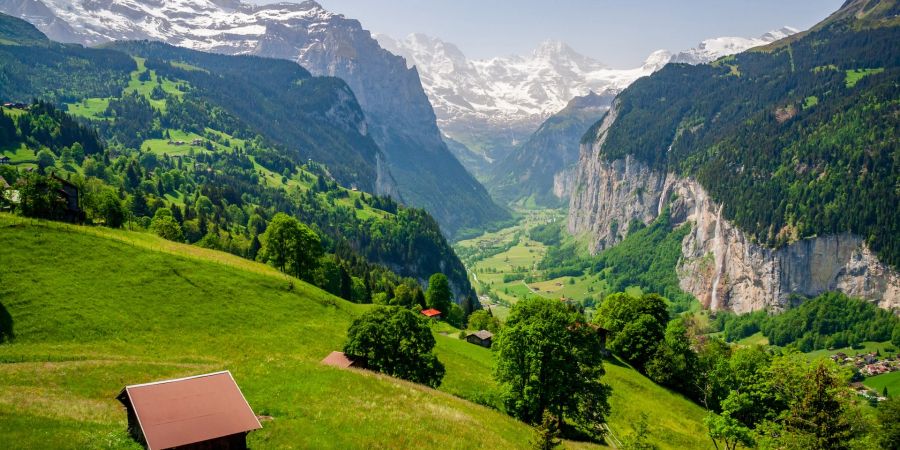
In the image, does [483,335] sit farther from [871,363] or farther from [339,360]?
[871,363]

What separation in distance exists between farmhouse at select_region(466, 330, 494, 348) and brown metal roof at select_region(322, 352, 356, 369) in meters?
50.4

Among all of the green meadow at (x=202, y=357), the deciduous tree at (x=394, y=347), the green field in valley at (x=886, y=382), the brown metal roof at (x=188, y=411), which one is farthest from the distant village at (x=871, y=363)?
the brown metal roof at (x=188, y=411)

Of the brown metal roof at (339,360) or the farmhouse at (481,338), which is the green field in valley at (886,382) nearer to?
Result: the farmhouse at (481,338)

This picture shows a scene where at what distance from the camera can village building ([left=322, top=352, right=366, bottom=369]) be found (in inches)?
2200

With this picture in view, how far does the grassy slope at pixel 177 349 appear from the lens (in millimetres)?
36062

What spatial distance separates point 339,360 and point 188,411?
2623cm

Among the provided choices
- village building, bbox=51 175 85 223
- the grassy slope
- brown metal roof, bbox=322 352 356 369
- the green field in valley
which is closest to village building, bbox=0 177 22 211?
village building, bbox=51 175 85 223

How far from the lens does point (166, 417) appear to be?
3027 centimetres

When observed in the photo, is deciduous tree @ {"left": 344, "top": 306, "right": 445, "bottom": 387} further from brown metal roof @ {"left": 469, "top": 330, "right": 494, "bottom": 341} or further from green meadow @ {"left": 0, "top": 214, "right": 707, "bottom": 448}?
brown metal roof @ {"left": 469, "top": 330, "right": 494, "bottom": 341}

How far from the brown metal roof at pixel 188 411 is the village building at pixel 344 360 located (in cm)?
2302

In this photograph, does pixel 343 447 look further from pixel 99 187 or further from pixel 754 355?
pixel 99 187

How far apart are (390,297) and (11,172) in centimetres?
9152

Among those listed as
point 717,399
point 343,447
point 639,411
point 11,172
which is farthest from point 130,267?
point 717,399

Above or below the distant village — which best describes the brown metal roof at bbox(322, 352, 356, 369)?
below
